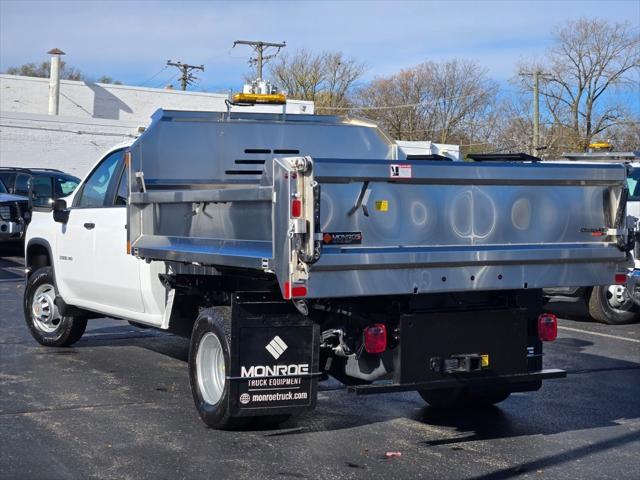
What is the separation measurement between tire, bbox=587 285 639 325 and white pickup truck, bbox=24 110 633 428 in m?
5.80

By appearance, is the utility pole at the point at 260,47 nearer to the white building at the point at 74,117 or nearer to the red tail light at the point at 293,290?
the white building at the point at 74,117

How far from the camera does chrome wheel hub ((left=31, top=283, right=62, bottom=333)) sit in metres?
10.1

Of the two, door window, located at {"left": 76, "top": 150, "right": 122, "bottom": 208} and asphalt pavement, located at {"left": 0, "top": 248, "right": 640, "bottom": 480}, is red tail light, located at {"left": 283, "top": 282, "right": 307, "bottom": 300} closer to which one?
asphalt pavement, located at {"left": 0, "top": 248, "right": 640, "bottom": 480}

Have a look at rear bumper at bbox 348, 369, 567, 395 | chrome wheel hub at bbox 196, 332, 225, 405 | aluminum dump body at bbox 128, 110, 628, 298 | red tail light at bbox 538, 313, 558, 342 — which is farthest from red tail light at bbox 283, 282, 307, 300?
red tail light at bbox 538, 313, 558, 342


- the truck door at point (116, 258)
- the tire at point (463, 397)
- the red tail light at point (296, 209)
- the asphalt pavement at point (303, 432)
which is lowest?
the asphalt pavement at point (303, 432)

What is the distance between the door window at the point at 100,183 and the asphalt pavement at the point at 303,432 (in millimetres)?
1584

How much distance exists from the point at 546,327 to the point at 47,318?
18.6 feet

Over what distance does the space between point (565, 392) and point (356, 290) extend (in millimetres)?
3458

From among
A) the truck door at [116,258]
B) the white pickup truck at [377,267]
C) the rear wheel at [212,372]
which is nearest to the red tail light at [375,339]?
the white pickup truck at [377,267]

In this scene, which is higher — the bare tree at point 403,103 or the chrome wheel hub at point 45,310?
the bare tree at point 403,103

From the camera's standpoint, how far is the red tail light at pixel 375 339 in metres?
6.07

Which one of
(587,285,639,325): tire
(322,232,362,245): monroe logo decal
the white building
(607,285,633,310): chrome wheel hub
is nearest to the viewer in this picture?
(322,232,362,245): monroe logo decal

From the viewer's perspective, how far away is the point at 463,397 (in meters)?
7.62

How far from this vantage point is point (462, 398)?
301 inches
